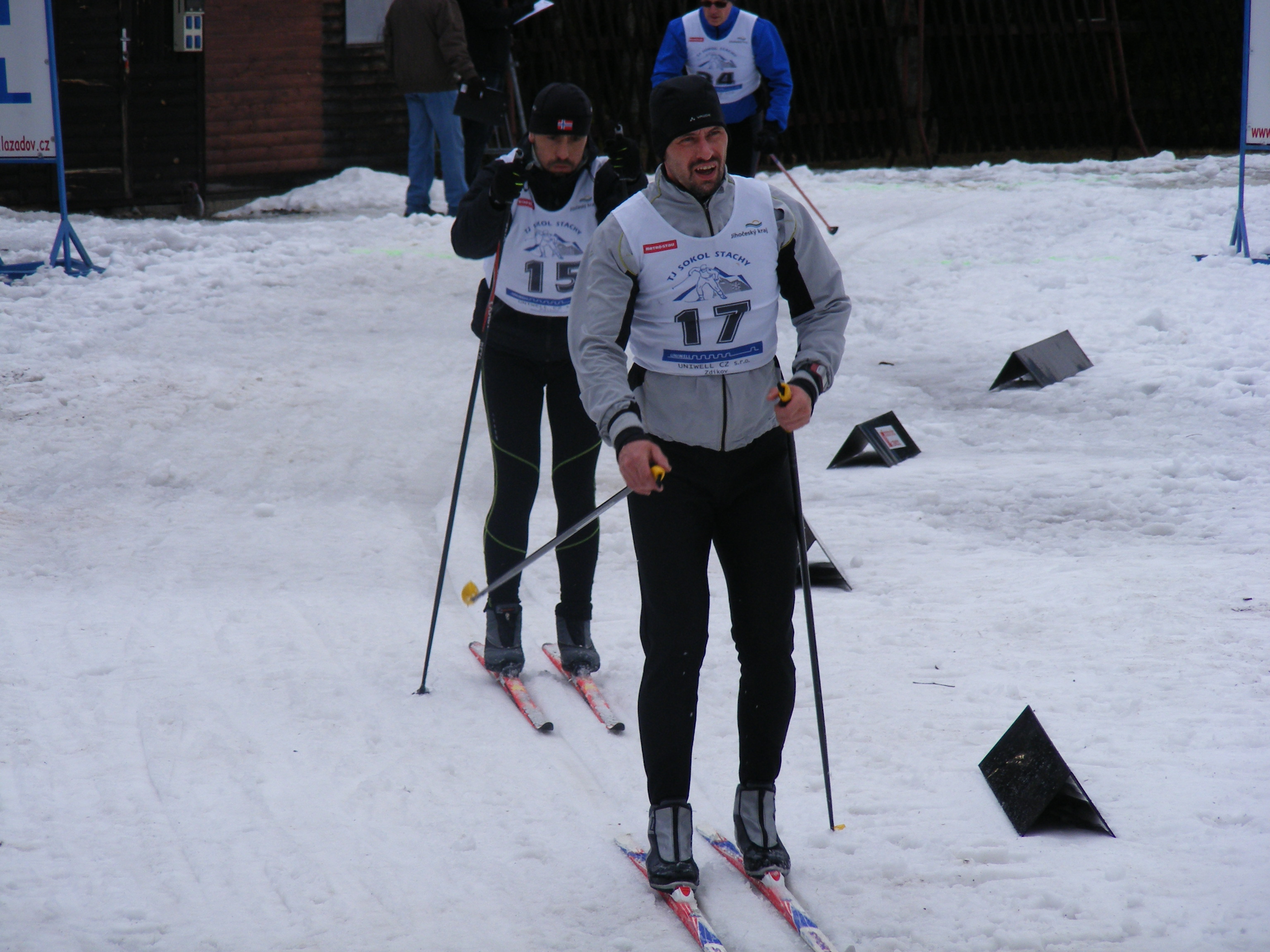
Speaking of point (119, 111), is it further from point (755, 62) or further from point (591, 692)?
point (591, 692)

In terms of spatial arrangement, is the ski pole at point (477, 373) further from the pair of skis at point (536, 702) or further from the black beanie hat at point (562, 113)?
the pair of skis at point (536, 702)

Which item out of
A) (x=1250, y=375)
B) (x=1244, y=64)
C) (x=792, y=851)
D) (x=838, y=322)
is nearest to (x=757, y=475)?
(x=838, y=322)

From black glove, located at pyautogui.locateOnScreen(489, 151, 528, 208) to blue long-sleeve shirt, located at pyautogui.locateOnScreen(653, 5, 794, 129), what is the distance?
4669 mm

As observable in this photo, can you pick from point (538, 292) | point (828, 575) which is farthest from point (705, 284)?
point (828, 575)

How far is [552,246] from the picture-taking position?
4070mm

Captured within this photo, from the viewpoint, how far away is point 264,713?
13.2 feet

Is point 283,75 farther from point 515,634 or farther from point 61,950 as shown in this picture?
point 61,950

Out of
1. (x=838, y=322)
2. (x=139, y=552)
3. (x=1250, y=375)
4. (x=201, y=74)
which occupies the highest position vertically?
(x=201, y=74)

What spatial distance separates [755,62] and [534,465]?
5.21 meters

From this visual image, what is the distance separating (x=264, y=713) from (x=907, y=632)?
2.32 meters

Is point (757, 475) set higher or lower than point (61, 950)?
higher

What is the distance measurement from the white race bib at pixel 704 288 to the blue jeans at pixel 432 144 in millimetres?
8626

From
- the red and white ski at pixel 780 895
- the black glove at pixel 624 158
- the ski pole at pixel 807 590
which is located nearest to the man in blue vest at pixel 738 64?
the black glove at pixel 624 158

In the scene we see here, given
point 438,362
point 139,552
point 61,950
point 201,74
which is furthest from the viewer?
point 201,74
